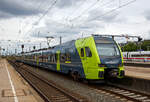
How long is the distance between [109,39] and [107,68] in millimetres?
2313

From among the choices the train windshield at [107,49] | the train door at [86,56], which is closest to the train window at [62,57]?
the train door at [86,56]

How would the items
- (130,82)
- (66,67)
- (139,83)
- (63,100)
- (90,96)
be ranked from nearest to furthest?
1. (63,100)
2. (90,96)
3. (139,83)
4. (130,82)
5. (66,67)

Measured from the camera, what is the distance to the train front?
11.0 m

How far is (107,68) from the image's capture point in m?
11.2

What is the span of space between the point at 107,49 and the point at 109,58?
2.42 feet

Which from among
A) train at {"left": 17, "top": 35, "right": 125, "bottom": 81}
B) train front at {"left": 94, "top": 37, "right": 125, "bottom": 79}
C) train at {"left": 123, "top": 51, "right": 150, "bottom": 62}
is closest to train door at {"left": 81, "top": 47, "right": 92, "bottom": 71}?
train at {"left": 17, "top": 35, "right": 125, "bottom": 81}

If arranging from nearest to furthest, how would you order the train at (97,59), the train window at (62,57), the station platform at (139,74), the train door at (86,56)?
the train at (97,59), the train door at (86,56), the station platform at (139,74), the train window at (62,57)

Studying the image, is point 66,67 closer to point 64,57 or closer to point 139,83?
point 64,57

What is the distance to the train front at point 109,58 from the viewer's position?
1098 centimetres

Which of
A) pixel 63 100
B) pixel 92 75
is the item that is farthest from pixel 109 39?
pixel 63 100

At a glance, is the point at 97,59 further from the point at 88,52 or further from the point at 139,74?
the point at 139,74

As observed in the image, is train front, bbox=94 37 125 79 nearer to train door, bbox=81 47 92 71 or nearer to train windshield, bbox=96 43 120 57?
train windshield, bbox=96 43 120 57

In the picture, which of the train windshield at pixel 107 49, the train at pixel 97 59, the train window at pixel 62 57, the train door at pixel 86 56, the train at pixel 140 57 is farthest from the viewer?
the train at pixel 140 57

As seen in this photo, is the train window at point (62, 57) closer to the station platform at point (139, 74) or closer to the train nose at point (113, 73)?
the station platform at point (139, 74)
